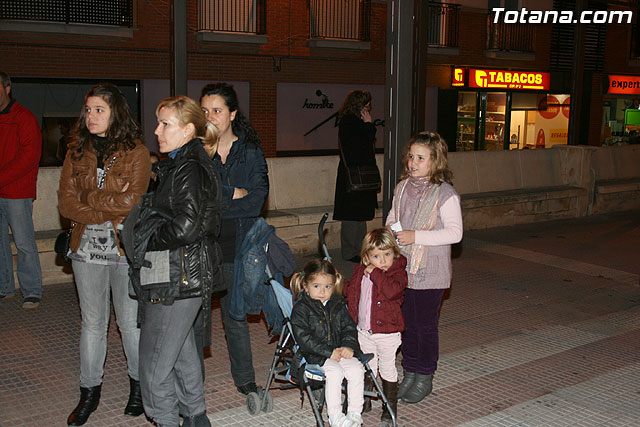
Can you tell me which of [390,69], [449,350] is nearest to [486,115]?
[390,69]

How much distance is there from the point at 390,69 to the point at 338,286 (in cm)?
469

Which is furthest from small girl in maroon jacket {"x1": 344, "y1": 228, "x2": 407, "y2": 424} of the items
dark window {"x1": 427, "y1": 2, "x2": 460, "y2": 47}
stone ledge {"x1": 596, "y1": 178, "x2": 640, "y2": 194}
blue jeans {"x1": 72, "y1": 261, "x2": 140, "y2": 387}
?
dark window {"x1": 427, "y1": 2, "x2": 460, "y2": 47}

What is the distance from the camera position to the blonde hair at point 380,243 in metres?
4.79

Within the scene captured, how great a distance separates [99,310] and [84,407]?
2.10 feet

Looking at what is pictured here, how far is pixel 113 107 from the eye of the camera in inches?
182

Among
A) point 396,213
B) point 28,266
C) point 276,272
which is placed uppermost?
point 396,213

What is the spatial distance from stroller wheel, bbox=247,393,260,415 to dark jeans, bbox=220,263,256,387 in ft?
0.50

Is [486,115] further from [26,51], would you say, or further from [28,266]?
[28,266]

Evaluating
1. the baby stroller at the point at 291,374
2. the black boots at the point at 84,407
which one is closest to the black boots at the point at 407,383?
the baby stroller at the point at 291,374

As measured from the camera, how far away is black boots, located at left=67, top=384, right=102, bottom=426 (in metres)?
4.66

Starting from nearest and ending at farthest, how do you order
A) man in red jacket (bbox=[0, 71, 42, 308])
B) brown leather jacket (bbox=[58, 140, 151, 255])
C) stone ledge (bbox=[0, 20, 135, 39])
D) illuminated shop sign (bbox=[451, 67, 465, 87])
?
brown leather jacket (bbox=[58, 140, 151, 255]) < man in red jacket (bbox=[0, 71, 42, 308]) < stone ledge (bbox=[0, 20, 135, 39]) < illuminated shop sign (bbox=[451, 67, 465, 87])

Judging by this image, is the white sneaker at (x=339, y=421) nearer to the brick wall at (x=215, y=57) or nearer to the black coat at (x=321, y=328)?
the black coat at (x=321, y=328)

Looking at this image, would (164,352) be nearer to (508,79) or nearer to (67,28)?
(67,28)

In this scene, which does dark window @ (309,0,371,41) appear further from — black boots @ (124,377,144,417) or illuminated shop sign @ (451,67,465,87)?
black boots @ (124,377,144,417)
